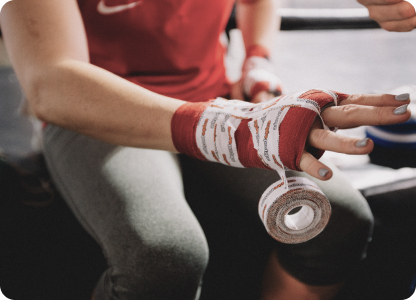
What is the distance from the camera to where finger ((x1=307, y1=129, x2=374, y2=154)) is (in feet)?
1.24

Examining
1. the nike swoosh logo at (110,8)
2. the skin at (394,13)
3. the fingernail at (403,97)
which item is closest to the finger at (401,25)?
the skin at (394,13)

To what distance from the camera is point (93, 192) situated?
0.60 m

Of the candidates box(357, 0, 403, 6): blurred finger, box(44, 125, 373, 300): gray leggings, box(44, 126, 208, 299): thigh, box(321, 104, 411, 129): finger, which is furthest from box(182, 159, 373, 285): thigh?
box(357, 0, 403, 6): blurred finger

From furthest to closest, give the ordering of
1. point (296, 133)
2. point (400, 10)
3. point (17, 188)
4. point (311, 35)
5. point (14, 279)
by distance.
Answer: point (311, 35) < point (17, 188) < point (14, 279) < point (400, 10) < point (296, 133)

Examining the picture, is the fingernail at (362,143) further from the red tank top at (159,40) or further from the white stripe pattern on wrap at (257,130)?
the red tank top at (159,40)

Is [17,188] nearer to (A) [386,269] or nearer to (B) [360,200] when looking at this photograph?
(B) [360,200]

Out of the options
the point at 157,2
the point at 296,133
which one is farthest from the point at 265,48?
the point at 296,133

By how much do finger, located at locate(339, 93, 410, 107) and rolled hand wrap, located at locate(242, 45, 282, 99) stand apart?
402 millimetres

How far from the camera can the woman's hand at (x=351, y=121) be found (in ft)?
1.27

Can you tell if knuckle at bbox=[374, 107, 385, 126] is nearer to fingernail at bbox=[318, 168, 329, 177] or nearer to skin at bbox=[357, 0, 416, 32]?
fingernail at bbox=[318, 168, 329, 177]

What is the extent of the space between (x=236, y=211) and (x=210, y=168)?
120 millimetres

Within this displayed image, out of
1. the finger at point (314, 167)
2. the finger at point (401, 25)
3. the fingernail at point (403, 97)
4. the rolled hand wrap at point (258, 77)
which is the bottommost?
the rolled hand wrap at point (258, 77)

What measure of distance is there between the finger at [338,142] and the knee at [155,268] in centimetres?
29

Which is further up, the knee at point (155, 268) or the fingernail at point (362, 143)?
the fingernail at point (362, 143)
